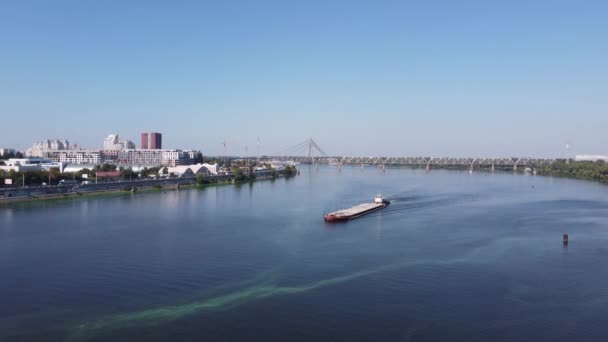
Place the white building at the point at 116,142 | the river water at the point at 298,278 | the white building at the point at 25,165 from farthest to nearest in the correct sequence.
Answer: the white building at the point at 116,142
the white building at the point at 25,165
the river water at the point at 298,278

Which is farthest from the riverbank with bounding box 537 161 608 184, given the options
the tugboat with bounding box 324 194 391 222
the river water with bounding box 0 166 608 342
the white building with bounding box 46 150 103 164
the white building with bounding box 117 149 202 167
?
the white building with bounding box 46 150 103 164

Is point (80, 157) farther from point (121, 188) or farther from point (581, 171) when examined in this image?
point (581, 171)

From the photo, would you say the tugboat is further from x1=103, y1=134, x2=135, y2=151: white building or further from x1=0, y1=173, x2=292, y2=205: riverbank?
x1=103, y1=134, x2=135, y2=151: white building

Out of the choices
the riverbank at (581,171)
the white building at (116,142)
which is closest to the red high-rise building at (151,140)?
the white building at (116,142)

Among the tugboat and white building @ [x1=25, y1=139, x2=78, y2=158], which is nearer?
the tugboat

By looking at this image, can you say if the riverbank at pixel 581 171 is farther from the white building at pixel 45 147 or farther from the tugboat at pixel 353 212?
the white building at pixel 45 147
